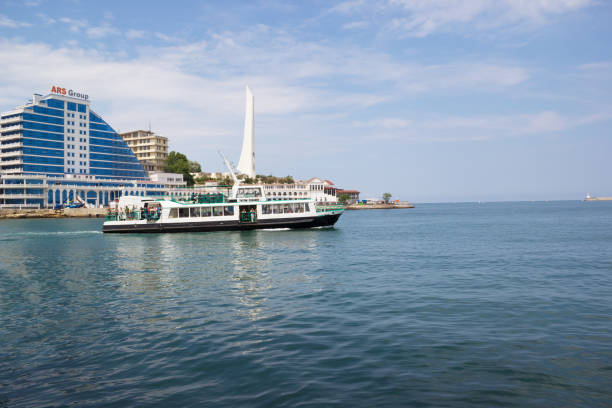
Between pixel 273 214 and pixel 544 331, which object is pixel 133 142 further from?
pixel 544 331

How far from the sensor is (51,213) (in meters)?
98.8

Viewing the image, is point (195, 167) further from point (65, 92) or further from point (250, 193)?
point (250, 193)

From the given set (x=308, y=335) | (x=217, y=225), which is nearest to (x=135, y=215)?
(x=217, y=225)

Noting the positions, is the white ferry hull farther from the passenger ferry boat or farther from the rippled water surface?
the rippled water surface

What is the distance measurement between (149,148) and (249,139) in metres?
49.1

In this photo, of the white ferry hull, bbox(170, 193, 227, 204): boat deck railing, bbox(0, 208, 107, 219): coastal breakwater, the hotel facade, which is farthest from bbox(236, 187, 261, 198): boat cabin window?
the hotel facade

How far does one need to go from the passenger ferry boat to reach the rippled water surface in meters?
25.2

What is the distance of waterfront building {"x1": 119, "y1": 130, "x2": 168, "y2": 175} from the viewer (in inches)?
6117

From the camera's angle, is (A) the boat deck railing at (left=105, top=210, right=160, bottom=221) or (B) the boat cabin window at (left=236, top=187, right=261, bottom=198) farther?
(B) the boat cabin window at (left=236, top=187, right=261, bottom=198)

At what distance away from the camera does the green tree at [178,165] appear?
14300 centimetres

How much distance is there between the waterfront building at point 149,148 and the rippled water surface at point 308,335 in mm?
141259

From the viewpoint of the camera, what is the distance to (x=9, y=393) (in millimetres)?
7754

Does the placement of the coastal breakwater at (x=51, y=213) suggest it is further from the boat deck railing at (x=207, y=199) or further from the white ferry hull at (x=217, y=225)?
the boat deck railing at (x=207, y=199)

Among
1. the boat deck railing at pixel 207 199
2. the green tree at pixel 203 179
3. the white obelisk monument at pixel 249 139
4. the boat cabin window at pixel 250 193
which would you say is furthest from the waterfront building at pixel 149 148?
the boat cabin window at pixel 250 193
